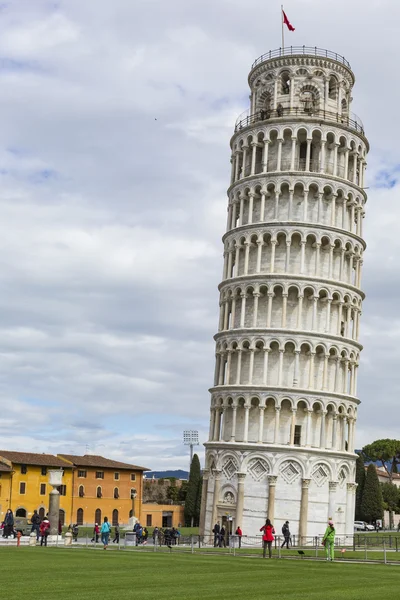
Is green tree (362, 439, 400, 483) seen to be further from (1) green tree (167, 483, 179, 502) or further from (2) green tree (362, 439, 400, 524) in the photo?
(1) green tree (167, 483, 179, 502)

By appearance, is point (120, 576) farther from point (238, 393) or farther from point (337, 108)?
point (337, 108)

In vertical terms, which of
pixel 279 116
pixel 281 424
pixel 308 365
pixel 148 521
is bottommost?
pixel 148 521

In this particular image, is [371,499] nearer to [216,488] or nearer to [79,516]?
[79,516]

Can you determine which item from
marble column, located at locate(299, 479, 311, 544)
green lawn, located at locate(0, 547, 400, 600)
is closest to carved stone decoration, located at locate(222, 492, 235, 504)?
marble column, located at locate(299, 479, 311, 544)

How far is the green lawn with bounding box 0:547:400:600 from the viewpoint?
22.1m

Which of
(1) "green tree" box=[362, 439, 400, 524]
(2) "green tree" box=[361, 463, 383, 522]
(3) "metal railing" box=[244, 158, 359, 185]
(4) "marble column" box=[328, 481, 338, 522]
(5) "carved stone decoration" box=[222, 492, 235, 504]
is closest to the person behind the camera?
(4) "marble column" box=[328, 481, 338, 522]

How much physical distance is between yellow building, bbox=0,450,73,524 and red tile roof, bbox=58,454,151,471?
259cm

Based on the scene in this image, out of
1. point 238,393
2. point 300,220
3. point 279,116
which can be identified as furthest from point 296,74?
point 238,393

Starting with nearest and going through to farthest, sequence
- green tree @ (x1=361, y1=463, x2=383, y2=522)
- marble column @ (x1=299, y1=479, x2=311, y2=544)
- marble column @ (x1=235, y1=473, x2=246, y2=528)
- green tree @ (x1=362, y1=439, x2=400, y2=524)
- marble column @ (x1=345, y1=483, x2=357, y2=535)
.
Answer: marble column @ (x1=299, y1=479, x2=311, y2=544) → marble column @ (x1=235, y1=473, x2=246, y2=528) → marble column @ (x1=345, y1=483, x2=357, y2=535) → green tree @ (x1=361, y1=463, x2=383, y2=522) → green tree @ (x1=362, y1=439, x2=400, y2=524)

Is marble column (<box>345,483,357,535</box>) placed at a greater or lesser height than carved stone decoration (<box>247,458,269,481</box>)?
lesser

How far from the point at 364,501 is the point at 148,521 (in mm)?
28243

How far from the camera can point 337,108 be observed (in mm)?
76562

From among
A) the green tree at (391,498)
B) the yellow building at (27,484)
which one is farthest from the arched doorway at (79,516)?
the green tree at (391,498)

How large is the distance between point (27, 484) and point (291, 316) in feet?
173
